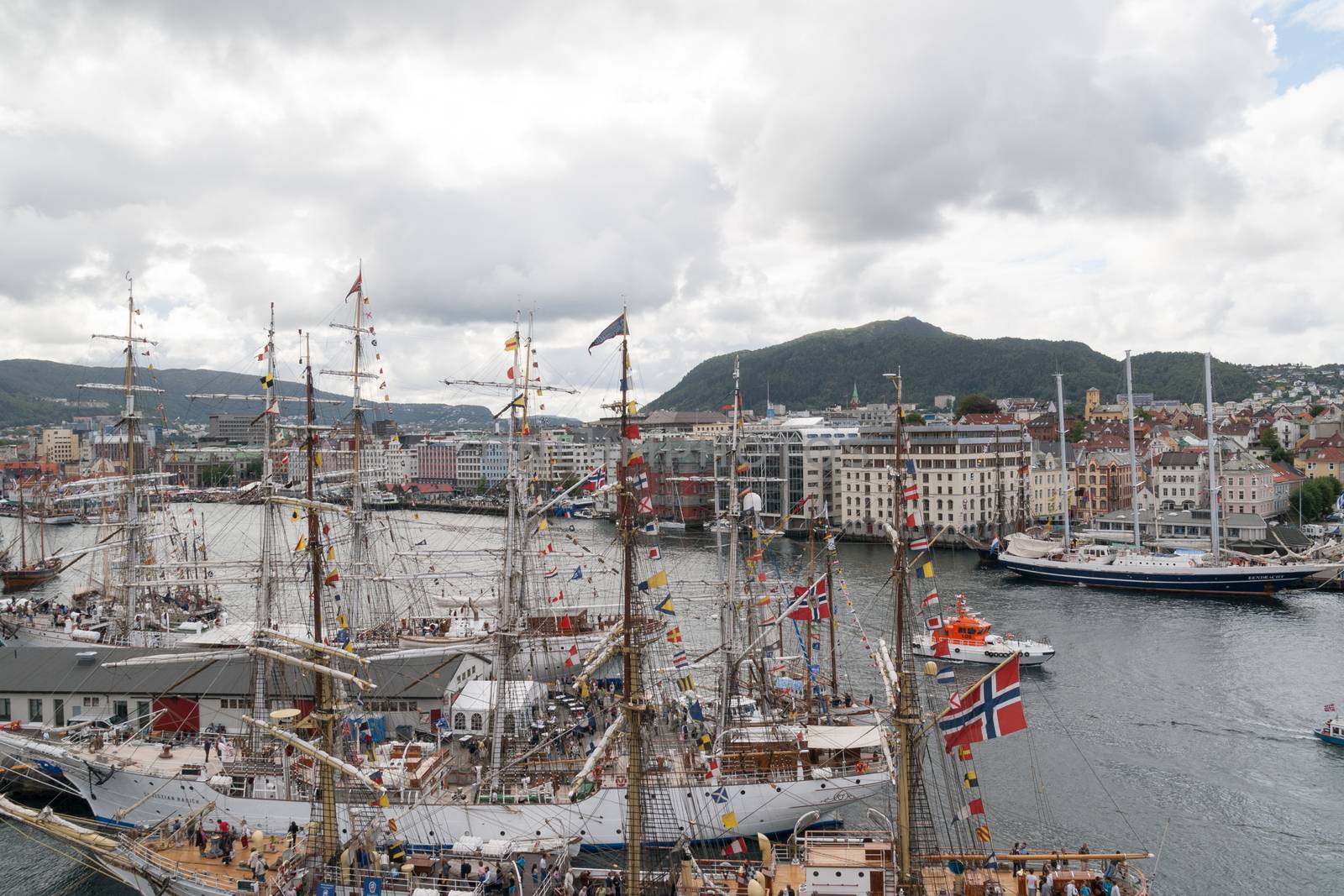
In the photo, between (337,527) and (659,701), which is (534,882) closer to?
(659,701)

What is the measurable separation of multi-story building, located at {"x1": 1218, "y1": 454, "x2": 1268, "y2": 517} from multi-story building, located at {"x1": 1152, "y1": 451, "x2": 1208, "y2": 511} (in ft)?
13.7

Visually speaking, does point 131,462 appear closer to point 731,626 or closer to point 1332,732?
point 731,626

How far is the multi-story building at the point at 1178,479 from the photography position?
272 ft

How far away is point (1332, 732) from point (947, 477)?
51.9 m

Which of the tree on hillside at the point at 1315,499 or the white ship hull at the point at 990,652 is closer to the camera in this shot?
the white ship hull at the point at 990,652

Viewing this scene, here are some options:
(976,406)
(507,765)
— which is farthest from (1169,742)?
(976,406)

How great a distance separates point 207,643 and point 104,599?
18.2 m

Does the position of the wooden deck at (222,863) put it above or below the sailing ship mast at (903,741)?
below

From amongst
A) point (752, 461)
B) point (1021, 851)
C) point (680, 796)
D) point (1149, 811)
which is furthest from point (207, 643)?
point (752, 461)

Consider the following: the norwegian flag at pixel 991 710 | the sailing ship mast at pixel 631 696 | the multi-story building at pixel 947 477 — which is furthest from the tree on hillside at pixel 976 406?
the sailing ship mast at pixel 631 696

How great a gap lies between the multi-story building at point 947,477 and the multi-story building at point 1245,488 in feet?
50.9

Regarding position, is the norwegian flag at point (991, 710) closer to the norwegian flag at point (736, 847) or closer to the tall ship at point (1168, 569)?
the norwegian flag at point (736, 847)

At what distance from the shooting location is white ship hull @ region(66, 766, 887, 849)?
19.2m

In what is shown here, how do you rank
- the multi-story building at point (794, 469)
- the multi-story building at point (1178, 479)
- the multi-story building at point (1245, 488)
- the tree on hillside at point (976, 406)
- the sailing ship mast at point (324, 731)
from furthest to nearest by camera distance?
the tree on hillside at point (976, 406), the multi-story building at point (794, 469), the multi-story building at point (1178, 479), the multi-story building at point (1245, 488), the sailing ship mast at point (324, 731)
